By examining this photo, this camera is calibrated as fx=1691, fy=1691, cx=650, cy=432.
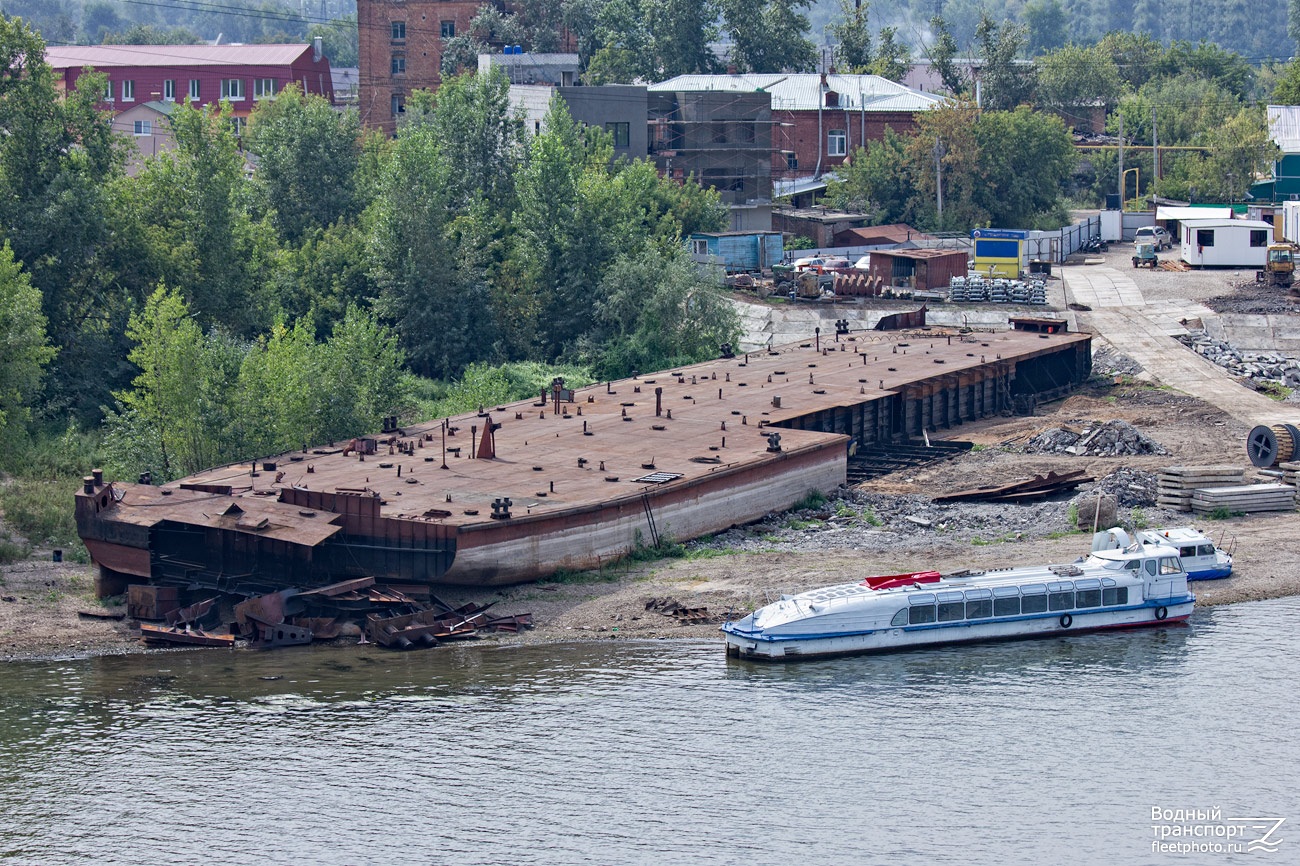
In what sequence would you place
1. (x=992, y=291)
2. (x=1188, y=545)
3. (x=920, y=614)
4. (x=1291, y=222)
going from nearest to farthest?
(x=920, y=614), (x=1188, y=545), (x=992, y=291), (x=1291, y=222)

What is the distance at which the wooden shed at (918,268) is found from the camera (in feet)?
309

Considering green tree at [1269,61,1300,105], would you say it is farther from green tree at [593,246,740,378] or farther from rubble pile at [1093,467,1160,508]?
rubble pile at [1093,467,1160,508]

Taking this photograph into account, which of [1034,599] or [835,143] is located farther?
[835,143]

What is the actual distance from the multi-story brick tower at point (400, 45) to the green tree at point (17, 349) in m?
86.3

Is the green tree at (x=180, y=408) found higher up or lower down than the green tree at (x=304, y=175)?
lower down

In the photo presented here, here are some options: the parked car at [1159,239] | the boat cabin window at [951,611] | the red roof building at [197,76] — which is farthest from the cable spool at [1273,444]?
the red roof building at [197,76]

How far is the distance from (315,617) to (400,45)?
109737mm

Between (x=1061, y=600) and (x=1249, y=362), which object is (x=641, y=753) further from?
(x=1249, y=362)

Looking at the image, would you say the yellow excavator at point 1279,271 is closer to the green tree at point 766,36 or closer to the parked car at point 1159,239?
the parked car at point 1159,239

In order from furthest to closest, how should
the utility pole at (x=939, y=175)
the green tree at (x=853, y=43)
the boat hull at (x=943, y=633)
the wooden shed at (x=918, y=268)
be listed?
the green tree at (x=853, y=43) → the utility pole at (x=939, y=175) → the wooden shed at (x=918, y=268) → the boat hull at (x=943, y=633)

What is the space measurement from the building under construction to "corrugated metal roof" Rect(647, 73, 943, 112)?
61.7m

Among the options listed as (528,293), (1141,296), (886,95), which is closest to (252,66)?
(886,95)

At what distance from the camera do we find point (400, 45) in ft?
477

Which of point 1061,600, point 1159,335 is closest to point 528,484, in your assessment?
point 1061,600
